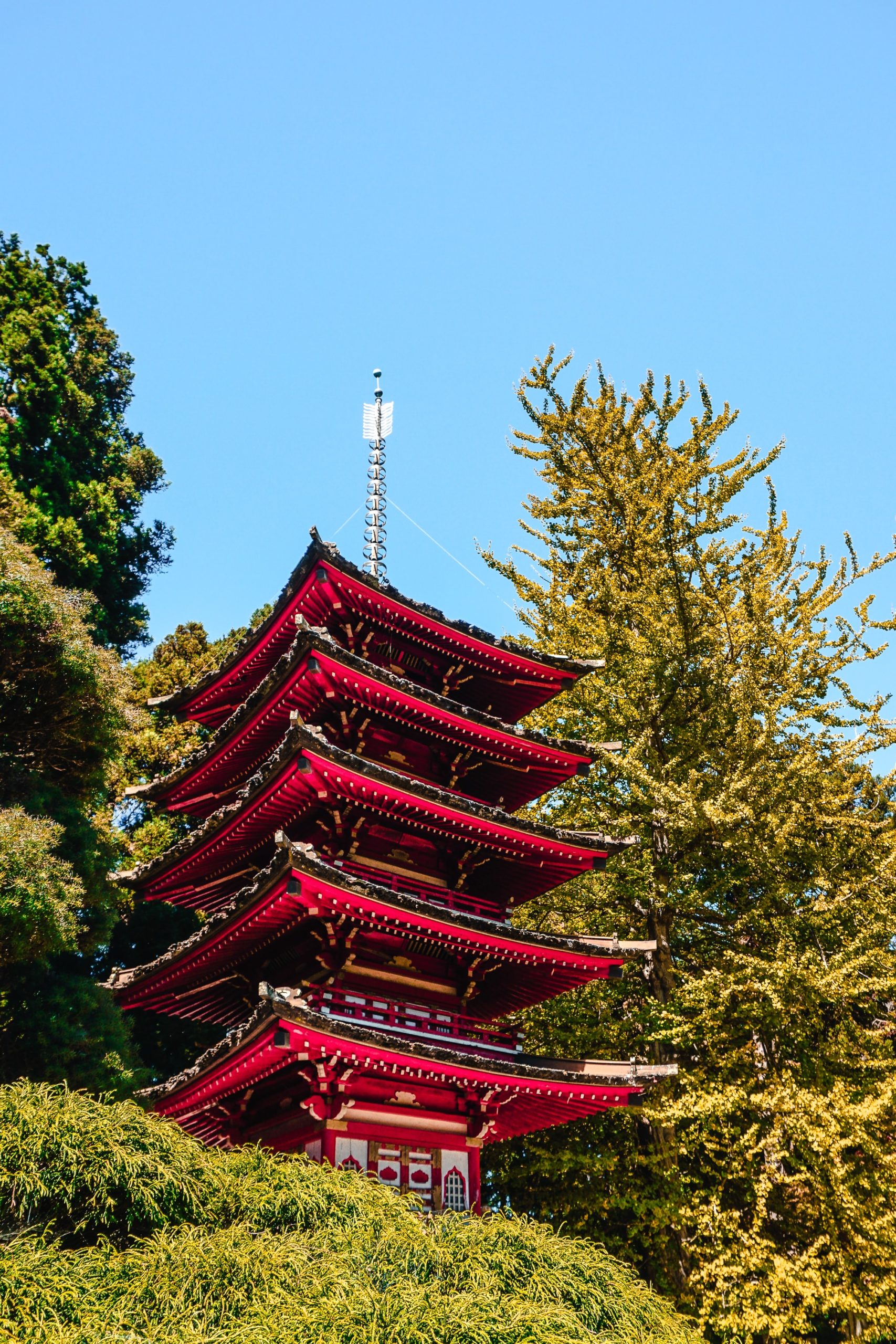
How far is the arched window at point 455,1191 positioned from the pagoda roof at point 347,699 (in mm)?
6481

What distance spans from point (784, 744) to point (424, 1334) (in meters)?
13.9

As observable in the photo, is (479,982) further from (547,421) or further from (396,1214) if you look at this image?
(547,421)

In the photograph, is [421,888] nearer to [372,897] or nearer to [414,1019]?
[414,1019]

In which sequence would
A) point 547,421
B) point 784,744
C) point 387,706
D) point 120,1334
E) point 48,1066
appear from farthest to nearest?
point 547,421 < point 784,744 < point 48,1066 < point 387,706 < point 120,1334

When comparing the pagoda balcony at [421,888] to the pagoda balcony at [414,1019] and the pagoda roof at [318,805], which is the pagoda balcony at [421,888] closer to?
the pagoda roof at [318,805]

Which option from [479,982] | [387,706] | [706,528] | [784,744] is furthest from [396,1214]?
[706,528]

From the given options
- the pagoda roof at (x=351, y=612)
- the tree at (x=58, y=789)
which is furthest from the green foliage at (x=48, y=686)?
the pagoda roof at (x=351, y=612)

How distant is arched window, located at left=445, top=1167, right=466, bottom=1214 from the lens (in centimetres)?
1368

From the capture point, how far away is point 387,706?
50.8 ft

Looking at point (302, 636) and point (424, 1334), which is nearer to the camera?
point (424, 1334)

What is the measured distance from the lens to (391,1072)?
1280 centimetres

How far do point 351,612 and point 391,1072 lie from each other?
737 centimetres

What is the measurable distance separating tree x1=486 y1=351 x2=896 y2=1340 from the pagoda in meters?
1.87

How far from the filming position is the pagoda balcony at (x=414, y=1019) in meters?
13.3
